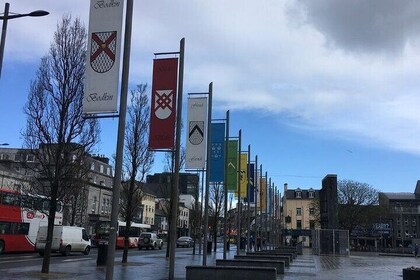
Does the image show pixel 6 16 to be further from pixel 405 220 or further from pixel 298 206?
pixel 405 220

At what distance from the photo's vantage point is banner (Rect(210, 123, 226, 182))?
2380cm

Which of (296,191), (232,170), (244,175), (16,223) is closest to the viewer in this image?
(232,170)

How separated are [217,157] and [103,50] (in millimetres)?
13457

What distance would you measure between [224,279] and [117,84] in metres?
8.12

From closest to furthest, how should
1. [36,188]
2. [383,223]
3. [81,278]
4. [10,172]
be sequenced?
[81,278]
[36,188]
[10,172]
[383,223]

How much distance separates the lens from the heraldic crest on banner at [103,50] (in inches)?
436

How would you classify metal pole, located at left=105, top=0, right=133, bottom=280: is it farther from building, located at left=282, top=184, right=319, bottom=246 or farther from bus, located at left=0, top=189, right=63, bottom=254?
building, located at left=282, top=184, right=319, bottom=246

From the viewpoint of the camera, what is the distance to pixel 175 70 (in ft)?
51.5

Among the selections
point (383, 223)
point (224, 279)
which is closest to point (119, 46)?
point (224, 279)

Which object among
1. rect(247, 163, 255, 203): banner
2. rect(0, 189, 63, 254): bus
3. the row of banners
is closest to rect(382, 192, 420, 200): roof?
rect(247, 163, 255, 203): banner

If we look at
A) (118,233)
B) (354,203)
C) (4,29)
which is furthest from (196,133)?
(354,203)

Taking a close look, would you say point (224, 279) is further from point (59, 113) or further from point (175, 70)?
point (59, 113)

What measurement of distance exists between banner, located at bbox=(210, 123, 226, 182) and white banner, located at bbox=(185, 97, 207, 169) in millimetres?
3949

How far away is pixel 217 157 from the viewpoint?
24.0 meters
